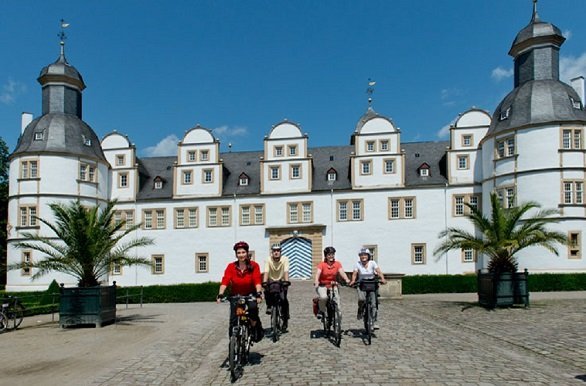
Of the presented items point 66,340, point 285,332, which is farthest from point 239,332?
point 66,340

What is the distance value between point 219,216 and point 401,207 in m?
13.2

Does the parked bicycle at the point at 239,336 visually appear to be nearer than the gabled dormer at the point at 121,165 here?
Yes

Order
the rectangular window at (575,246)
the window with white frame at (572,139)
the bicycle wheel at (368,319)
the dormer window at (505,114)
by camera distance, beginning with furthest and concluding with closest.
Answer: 1. the dormer window at (505,114)
2. the window with white frame at (572,139)
3. the rectangular window at (575,246)
4. the bicycle wheel at (368,319)

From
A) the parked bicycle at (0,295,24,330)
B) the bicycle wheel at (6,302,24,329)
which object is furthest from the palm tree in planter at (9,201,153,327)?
the bicycle wheel at (6,302,24,329)

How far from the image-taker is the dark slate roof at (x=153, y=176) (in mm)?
39938

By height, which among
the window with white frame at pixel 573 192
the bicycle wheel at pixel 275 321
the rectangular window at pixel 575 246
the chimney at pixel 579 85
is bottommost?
the bicycle wheel at pixel 275 321

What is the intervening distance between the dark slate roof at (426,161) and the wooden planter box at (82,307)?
2487 centimetres

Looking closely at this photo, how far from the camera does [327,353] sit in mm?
9219

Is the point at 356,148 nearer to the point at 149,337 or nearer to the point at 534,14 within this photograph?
the point at 534,14

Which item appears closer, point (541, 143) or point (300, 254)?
point (541, 143)

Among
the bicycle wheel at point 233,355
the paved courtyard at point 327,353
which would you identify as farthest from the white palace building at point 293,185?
the bicycle wheel at point 233,355

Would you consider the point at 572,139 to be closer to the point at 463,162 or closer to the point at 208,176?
the point at 463,162

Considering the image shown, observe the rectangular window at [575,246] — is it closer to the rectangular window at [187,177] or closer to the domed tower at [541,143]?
the domed tower at [541,143]

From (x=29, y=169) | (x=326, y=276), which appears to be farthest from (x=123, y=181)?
(x=326, y=276)
